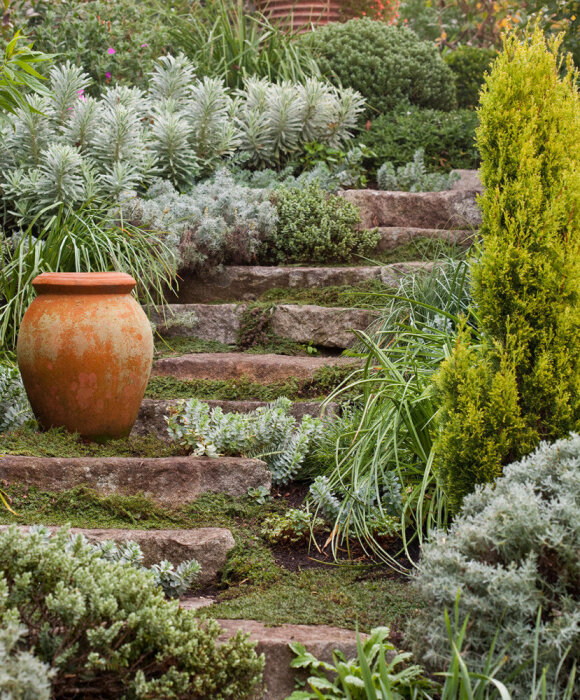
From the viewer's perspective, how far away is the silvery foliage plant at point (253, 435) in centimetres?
314

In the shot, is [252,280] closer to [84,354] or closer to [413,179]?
[84,354]

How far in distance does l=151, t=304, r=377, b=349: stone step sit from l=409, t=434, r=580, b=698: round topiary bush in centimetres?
233

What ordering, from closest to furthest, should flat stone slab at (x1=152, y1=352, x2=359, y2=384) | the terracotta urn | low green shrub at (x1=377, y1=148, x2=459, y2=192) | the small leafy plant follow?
the small leafy plant
the terracotta urn
flat stone slab at (x1=152, y1=352, x2=359, y2=384)
low green shrub at (x1=377, y1=148, x2=459, y2=192)

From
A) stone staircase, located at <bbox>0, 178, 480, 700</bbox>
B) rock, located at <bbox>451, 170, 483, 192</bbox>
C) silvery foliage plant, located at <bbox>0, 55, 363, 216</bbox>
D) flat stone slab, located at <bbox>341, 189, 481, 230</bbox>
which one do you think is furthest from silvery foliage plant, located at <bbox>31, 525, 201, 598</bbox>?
rock, located at <bbox>451, 170, 483, 192</bbox>

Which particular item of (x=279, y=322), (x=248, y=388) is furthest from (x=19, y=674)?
(x=279, y=322)

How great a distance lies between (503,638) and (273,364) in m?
2.38

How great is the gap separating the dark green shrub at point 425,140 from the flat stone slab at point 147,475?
4.27m

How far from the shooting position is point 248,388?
3900 millimetres

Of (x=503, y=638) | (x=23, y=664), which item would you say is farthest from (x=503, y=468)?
(x=23, y=664)

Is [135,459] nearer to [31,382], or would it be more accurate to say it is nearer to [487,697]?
[31,382]

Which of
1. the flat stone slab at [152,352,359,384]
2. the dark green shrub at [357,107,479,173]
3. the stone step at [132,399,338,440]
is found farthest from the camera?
the dark green shrub at [357,107,479,173]

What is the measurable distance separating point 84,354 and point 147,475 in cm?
60

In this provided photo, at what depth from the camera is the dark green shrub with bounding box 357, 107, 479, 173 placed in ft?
22.0

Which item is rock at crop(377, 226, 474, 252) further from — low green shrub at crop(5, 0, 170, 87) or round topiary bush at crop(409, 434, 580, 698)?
round topiary bush at crop(409, 434, 580, 698)
